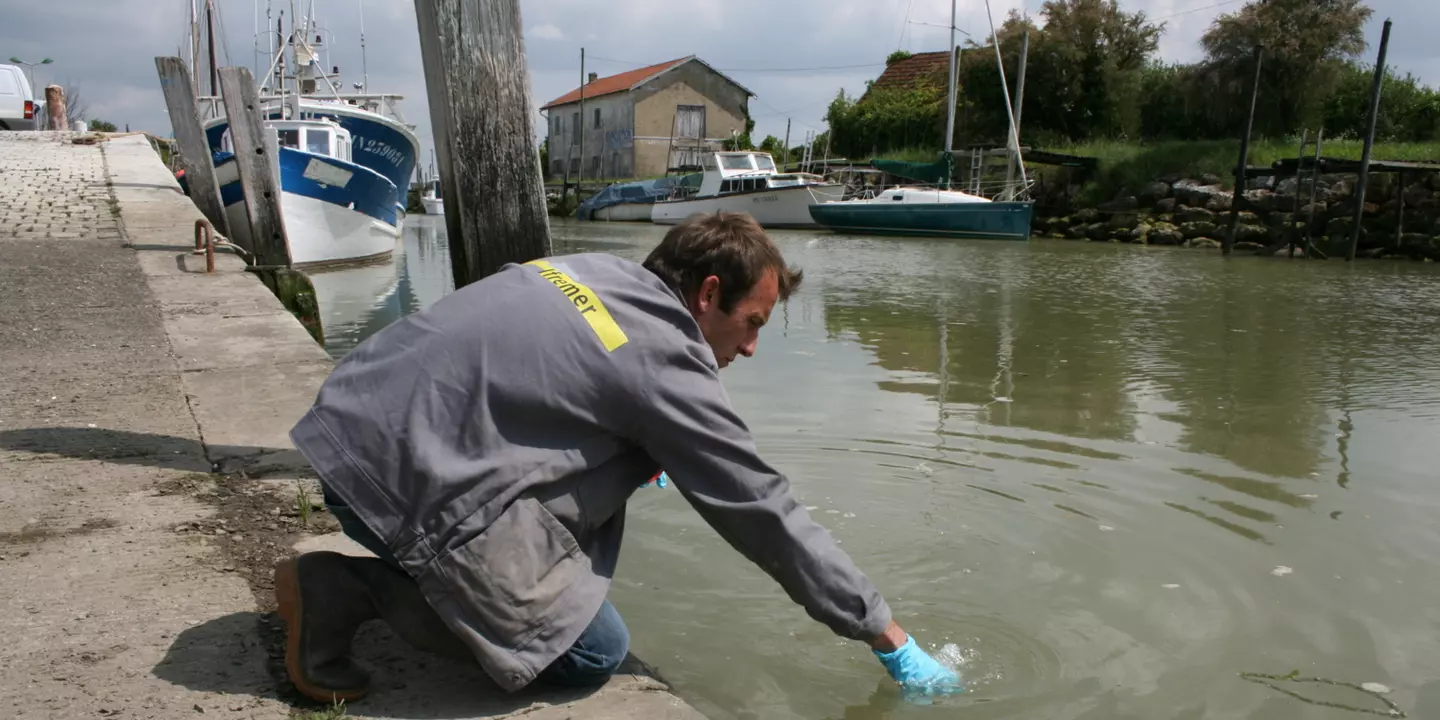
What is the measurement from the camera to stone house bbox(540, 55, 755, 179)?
53.5 m

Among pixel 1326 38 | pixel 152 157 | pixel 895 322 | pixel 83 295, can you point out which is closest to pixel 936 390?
pixel 895 322

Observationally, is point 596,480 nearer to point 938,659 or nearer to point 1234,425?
point 938,659

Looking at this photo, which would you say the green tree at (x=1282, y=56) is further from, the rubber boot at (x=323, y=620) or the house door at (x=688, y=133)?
the rubber boot at (x=323, y=620)

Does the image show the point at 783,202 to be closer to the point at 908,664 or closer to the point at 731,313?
the point at 908,664

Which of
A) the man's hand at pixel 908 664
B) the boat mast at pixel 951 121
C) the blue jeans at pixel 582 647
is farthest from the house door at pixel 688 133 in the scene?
the blue jeans at pixel 582 647

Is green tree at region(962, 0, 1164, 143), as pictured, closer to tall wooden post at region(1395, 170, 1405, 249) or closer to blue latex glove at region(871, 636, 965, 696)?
tall wooden post at region(1395, 170, 1405, 249)

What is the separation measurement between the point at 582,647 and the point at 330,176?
16639mm

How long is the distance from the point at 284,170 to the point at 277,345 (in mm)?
12867

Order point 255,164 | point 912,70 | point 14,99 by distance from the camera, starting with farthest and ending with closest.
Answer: point 912,70 → point 14,99 → point 255,164

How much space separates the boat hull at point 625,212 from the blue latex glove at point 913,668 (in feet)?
132

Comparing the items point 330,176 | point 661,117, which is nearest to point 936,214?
point 330,176

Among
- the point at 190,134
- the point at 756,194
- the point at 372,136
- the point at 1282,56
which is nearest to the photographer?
the point at 190,134

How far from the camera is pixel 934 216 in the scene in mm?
29312

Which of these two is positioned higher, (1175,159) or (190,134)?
(1175,159)
